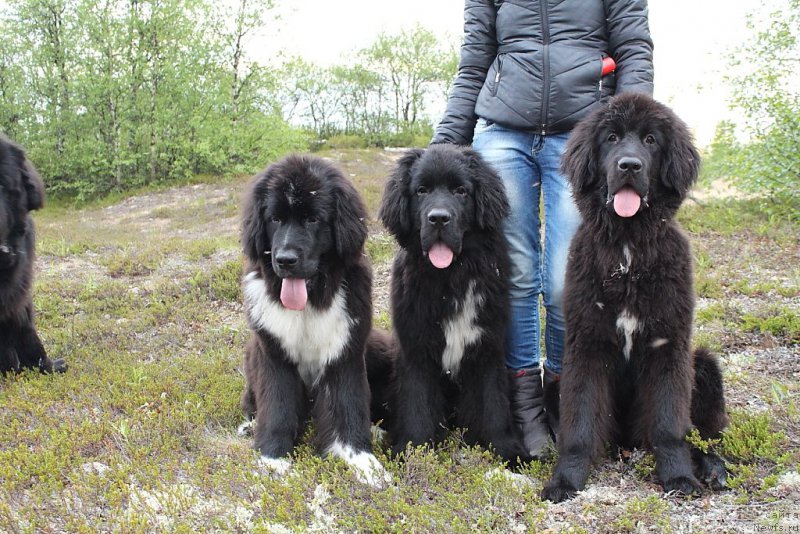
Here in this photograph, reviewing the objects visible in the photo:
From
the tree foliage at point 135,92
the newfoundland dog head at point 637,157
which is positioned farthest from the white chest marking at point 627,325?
the tree foliage at point 135,92

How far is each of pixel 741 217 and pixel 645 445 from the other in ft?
26.2

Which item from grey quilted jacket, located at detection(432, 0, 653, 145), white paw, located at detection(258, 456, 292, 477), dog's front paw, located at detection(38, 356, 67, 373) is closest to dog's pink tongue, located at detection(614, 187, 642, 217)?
grey quilted jacket, located at detection(432, 0, 653, 145)

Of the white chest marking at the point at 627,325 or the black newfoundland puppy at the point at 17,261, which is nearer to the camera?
the white chest marking at the point at 627,325

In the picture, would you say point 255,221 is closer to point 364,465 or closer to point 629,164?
point 364,465

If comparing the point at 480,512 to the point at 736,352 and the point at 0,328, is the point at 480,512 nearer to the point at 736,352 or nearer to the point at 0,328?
the point at 736,352

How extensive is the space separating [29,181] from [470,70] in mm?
3475

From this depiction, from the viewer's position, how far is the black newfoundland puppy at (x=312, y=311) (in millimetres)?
3357

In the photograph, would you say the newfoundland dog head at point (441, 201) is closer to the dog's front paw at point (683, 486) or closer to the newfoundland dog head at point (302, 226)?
the newfoundland dog head at point (302, 226)

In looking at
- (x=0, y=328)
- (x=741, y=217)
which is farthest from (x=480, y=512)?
(x=741, y=217)

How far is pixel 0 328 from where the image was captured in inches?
186

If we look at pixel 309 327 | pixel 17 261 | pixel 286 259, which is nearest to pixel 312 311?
pixel 309 327

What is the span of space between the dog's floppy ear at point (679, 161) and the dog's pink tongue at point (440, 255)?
1171 mm

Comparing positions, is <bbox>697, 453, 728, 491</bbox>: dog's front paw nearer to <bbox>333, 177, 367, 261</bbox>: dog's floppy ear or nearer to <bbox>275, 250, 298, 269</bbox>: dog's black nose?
<bbox>333, 177, 367, 261</bbox>: dog's floppy ear

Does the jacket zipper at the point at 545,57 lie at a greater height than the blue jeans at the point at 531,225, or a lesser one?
greater
